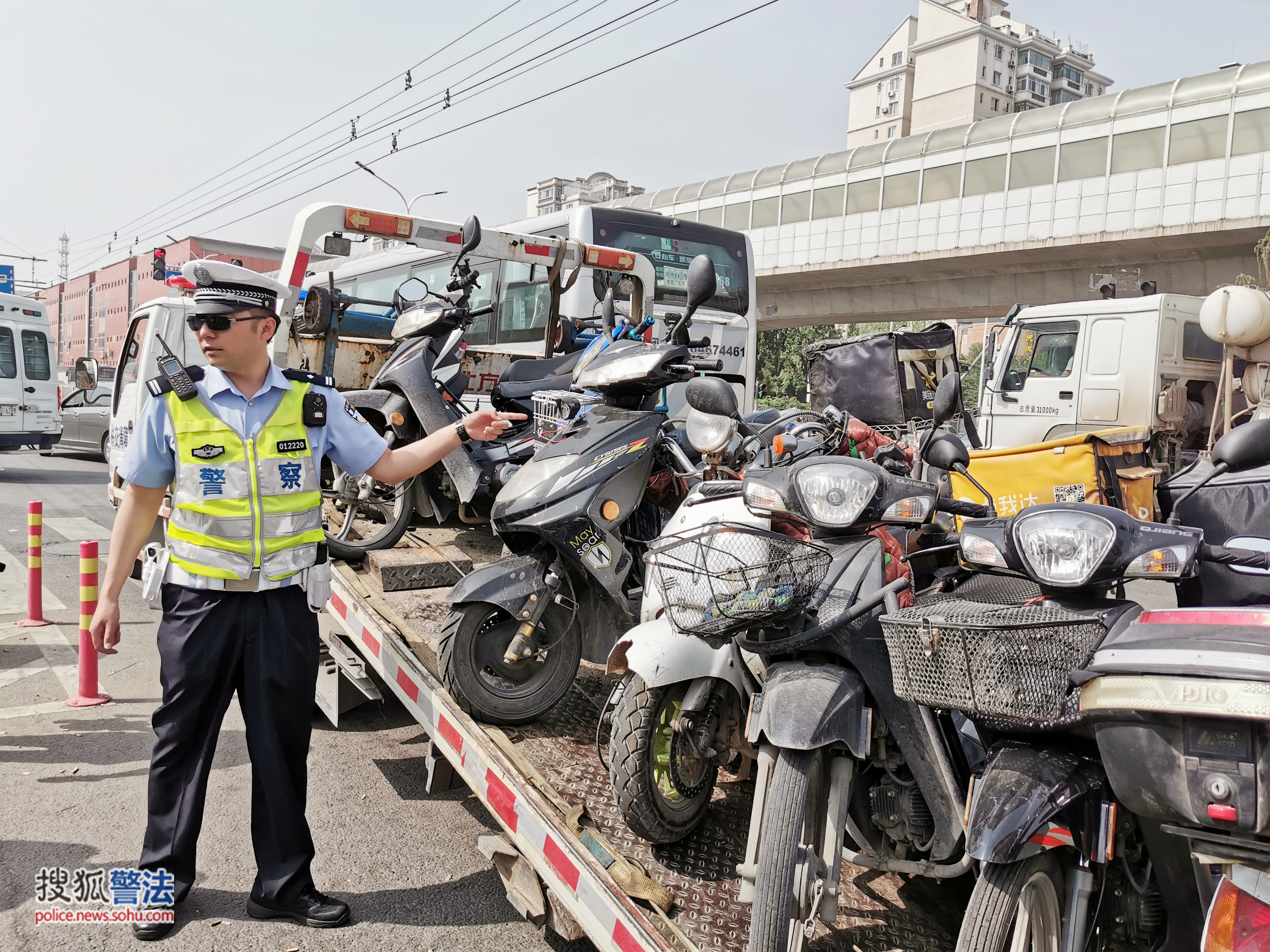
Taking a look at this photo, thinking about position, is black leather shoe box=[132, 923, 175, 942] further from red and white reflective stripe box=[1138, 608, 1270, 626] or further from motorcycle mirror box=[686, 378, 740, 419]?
red and white reflective stripe box=[1138, 608, 1270, 626]

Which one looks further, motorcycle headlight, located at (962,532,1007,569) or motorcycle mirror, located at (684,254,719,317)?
motorcycle mirror, located at (684,254,719,317)

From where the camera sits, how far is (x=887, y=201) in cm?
2695

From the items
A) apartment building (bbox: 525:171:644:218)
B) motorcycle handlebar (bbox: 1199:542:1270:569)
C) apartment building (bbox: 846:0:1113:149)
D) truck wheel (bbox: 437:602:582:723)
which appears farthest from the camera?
apartment building (bbox: 846:0:1113:149)

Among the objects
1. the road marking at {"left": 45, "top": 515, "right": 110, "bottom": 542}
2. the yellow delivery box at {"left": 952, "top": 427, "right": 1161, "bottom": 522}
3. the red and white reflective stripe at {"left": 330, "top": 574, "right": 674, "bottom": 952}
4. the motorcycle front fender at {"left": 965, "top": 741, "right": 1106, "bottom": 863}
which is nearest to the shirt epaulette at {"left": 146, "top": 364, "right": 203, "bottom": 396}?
the red and white reflective stripe at {"left": 330, "top": 574, "right": 674, "bottom": 952}

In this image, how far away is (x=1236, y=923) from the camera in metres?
1.64

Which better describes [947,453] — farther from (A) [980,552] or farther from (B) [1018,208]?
(B) [1018,208]

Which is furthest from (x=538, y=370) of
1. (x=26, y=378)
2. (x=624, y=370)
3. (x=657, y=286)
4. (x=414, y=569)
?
(x=26, y=378)

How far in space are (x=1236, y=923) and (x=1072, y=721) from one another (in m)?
0.42

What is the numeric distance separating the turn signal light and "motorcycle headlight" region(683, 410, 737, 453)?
190 cm

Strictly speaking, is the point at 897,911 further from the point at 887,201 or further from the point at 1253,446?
the point at 887,201

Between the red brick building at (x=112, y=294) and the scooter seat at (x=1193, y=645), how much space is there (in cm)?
1723

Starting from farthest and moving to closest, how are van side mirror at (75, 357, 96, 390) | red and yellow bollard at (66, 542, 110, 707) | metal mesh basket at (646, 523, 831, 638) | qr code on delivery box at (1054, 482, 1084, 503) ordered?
van side mirror at (75, 357, 96, 390) → red and yellow bollard at (66, 542, 110, 707) → qr code on delivery box at (1054, 482, 1084, 503) → metal mesh basket at (646, 523, 831, 638)

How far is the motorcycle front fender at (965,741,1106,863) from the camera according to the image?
1.87 metres

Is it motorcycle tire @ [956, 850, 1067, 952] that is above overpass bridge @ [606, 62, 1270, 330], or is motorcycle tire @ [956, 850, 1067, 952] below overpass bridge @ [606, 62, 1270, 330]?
below
